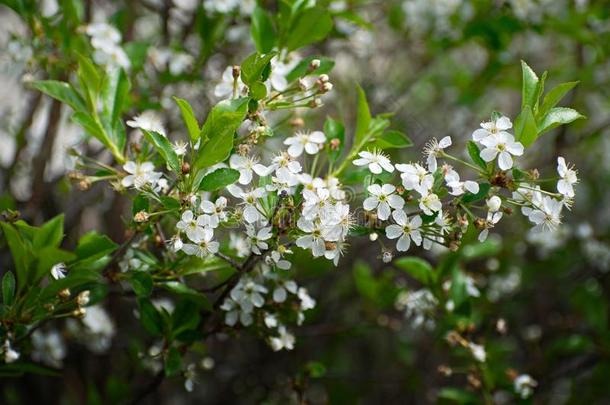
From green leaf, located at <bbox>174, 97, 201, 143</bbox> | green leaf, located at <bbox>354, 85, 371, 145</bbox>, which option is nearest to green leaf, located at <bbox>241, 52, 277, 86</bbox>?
green leaf, located at <bbox>174, 97, 201, 143</bbox>

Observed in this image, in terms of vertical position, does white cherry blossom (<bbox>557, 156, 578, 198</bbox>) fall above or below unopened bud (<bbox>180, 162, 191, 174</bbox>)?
below

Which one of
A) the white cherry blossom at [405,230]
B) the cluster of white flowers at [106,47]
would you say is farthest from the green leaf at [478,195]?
the cluster of white flowers at [106,47]

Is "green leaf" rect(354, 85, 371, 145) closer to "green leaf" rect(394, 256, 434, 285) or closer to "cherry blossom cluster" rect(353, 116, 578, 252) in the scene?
"cherry blossom cluster" rect(353, 116, 578, 252)

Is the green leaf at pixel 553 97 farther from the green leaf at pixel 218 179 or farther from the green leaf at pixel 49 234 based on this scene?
the green leaf at pixel 49 234

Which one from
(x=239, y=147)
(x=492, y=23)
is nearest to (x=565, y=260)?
(x=492, y=23)

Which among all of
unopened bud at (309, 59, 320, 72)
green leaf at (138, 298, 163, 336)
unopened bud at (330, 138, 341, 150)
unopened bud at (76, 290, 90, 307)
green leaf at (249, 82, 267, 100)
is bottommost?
green leaf at (138, 298, 163, 336)
